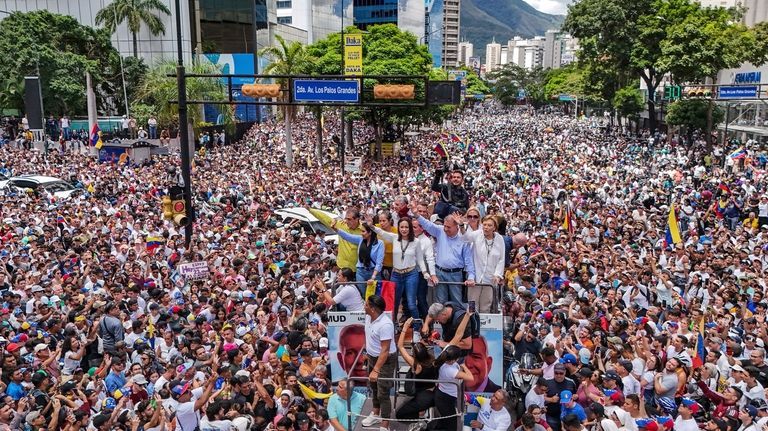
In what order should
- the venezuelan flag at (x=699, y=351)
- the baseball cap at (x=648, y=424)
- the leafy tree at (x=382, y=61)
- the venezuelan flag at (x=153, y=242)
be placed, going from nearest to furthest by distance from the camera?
1. the baseball cap at (x=648, y=424)
2. the venezuelan flag at (x=699, y=351)
3. the venezuelan flag at (x=153, y=242)
4. the leafy tree at (x=382, y=61)

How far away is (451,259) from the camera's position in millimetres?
7914

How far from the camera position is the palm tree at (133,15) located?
60656 mm

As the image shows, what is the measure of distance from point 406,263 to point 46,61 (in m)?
48.2

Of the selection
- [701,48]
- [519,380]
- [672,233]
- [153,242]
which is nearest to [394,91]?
[153,242]

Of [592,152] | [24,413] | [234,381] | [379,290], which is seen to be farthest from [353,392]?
[592,152]

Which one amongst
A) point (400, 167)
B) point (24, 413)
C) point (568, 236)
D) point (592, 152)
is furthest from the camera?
point (592, 152)

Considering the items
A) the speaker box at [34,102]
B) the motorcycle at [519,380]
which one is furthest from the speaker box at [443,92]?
the speaker box at [34,102]

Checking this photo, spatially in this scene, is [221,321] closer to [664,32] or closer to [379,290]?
[379,290]

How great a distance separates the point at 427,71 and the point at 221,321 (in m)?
34.9

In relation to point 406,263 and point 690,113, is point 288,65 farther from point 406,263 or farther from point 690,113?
point 406,263

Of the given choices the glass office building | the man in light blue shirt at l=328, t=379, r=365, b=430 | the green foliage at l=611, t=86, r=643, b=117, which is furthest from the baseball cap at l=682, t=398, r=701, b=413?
the glass office building

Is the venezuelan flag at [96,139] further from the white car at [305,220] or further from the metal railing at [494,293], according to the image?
the metal railing at [494,293]

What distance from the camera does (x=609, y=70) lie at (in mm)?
50844

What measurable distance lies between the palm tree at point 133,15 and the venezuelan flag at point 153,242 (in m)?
49.0
